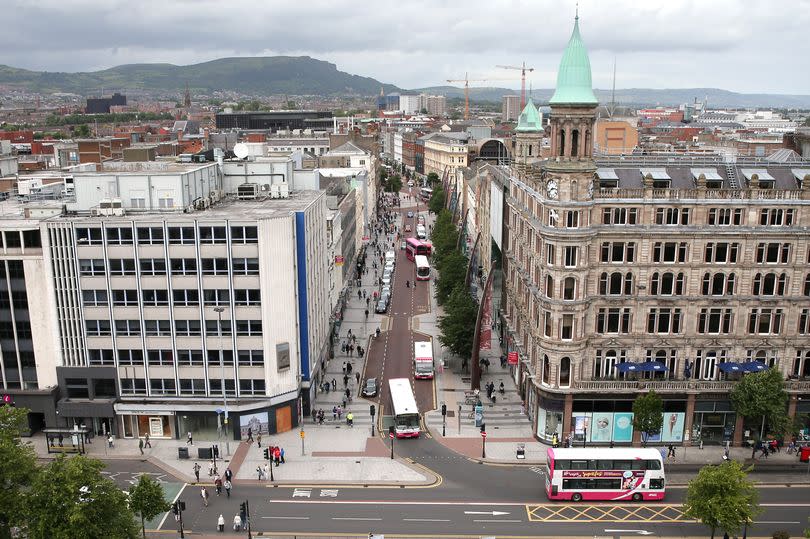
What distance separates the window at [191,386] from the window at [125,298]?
339 inches

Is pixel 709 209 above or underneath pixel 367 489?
above

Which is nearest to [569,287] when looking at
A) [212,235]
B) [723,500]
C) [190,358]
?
[723,500]

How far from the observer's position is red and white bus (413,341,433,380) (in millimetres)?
82819

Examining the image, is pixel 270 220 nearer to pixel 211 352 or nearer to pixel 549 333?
pixel 211 352

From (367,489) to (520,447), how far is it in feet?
48.0

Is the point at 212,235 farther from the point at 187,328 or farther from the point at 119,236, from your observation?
the point at 187,328

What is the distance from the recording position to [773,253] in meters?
63.5

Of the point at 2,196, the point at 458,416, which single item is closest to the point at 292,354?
the point at 458,416

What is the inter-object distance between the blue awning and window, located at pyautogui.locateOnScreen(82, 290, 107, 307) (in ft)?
188

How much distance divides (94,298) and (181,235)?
10399 millimetres

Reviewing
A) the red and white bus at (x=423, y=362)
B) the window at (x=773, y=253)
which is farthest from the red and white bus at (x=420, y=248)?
the window at (x=773, y=253)

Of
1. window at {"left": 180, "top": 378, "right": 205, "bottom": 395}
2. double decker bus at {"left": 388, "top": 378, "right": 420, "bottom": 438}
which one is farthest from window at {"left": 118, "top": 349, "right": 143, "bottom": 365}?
double decker bus at {"left": 388, "top": 378, "right": 420, "bottom": 438}

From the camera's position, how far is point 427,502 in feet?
186

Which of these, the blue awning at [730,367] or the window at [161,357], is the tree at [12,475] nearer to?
the window at [161,357]
